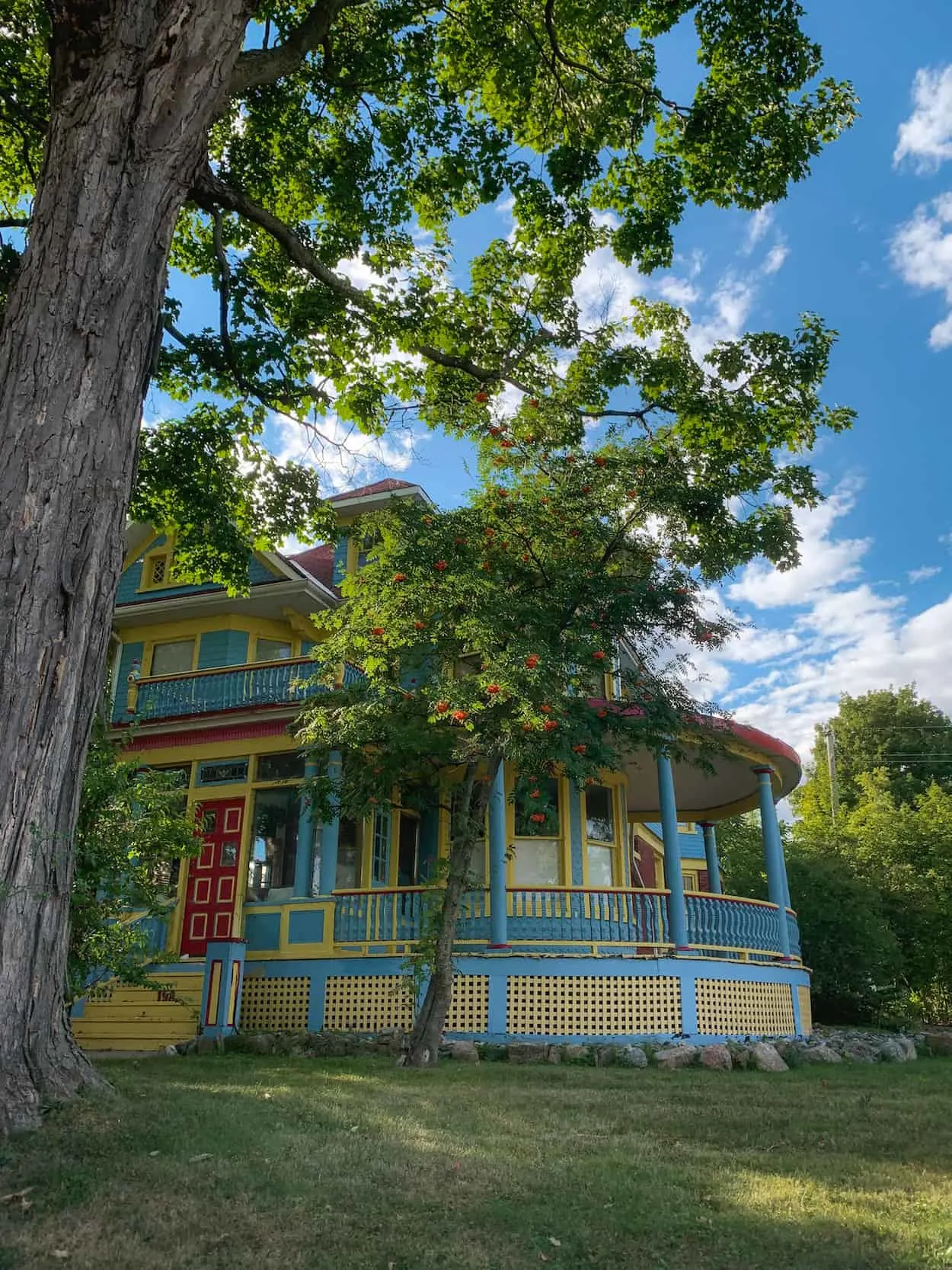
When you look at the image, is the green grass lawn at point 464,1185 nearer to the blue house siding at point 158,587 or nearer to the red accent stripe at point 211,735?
the red accent stripe at point 211,735

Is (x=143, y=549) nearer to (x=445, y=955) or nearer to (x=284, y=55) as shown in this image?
(x=445, y=955)

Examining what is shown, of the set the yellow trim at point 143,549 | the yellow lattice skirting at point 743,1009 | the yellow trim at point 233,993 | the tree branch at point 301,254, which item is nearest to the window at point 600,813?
the yellow lattice skirting at point 743,1009

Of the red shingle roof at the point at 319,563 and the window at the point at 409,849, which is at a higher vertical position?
the red shingle roof at the point at 319,563

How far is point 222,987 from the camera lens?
1172cm

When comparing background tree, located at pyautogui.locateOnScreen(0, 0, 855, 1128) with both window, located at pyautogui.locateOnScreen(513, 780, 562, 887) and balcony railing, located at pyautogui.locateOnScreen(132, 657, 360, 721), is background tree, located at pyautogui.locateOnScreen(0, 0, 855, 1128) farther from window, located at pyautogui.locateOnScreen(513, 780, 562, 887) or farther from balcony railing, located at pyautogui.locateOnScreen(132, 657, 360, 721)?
window, located at pyautogui.locateOnScreen(513, 780, 562, 887)

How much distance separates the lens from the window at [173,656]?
17266 millimetres

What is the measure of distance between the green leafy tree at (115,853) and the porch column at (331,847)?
4.95 metres

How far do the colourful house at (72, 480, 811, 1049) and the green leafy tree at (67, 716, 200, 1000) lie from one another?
988mm

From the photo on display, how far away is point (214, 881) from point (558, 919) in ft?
18.4

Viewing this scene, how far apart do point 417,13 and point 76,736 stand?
796 cm

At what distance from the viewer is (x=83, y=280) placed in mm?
4777

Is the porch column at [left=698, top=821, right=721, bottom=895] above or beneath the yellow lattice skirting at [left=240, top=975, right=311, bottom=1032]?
above

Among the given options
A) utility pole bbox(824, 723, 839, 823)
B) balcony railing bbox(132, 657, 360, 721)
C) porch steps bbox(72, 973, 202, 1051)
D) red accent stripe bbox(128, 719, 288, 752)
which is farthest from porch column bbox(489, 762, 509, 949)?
utility pole bbox(824, 723, 839, 823)

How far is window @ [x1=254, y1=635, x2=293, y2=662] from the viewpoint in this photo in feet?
55.8
